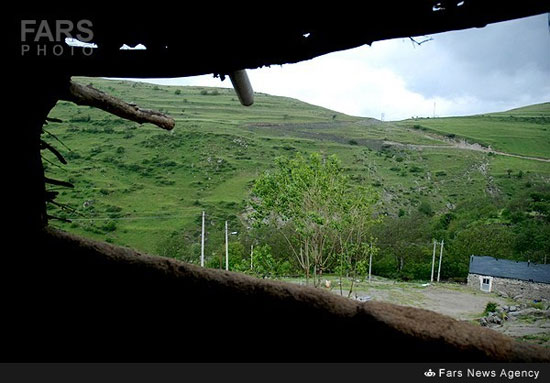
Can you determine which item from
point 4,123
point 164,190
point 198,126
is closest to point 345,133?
point 198,126

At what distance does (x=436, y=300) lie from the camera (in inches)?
730

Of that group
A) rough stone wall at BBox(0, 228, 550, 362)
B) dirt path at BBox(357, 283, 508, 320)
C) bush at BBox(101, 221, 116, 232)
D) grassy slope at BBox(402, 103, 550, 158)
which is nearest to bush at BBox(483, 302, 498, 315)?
dirt path at BBox(357, 283, 508, 320)

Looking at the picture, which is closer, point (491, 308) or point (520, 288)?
point (491, 308)

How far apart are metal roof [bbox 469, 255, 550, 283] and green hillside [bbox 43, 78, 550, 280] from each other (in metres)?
11.9

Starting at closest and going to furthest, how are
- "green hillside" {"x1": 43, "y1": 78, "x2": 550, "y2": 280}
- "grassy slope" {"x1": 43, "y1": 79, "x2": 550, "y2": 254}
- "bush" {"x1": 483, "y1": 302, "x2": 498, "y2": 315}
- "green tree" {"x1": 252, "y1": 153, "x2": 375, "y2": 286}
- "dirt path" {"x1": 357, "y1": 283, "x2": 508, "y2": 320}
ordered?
"green tree" {"x1": 252, "y1": 153, "x2": 375, "y2": 286}, "bush" {"x1": 483, "y1": 302, "x2": 498, "y2": 315}, "dirt path" {"x1": 357, "y1": 283, "x2": 508, "y2": 320}, "green hillside" {"x1": 43, "y1": 78, "x2": 550, "y2": 280}, "grassy slope" {"x1": 43, "y1": 79, "x2": 550, "y2": 254}

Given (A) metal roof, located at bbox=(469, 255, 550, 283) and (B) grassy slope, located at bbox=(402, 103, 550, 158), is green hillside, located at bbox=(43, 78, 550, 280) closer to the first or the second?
(B) grassy slope, located at bbox=(402, 103, 550, 158)

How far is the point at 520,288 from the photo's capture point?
1920cm

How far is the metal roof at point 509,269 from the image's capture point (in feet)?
60.6

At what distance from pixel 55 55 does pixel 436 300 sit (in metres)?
19.3

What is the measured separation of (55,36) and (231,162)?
42982 mm

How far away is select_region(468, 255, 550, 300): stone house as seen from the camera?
1844cm

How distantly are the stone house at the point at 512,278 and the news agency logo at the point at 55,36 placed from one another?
68.2 feet

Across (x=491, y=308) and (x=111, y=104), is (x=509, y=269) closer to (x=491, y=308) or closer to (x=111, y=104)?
(x=491, y=308)
